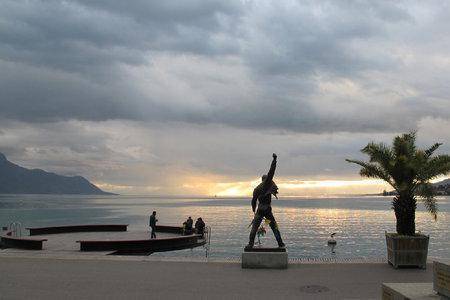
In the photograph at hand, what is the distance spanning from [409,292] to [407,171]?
8797mm

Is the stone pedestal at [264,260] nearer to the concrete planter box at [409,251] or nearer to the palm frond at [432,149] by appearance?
the concrete planter box at [409,251]

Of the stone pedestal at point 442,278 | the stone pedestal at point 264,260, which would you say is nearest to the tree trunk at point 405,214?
the stone pedestal at point 264,260

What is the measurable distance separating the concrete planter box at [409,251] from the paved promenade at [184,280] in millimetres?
366

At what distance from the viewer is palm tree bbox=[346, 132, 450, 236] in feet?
51.2

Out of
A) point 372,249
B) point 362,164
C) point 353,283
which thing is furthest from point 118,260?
point 372,249

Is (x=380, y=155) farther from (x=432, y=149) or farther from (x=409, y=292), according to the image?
(x=409, y=292)

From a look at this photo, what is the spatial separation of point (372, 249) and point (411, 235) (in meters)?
31.3

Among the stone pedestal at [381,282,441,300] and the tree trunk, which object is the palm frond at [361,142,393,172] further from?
the stone pedestal at [381,282,441,300]

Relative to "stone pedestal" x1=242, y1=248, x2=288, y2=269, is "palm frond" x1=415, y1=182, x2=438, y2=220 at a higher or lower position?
higher

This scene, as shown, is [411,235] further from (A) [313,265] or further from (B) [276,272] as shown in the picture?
(B) [276,272]

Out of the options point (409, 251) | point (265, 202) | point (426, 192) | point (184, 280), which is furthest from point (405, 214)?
point (184, 280)

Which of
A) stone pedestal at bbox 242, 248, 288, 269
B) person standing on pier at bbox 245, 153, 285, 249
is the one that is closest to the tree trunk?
Answer: person standing on pier at bbox 245, 153, 285, 249

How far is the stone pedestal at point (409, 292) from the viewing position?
23.9 feet

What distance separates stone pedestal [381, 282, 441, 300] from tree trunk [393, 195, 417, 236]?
25.6 feet
